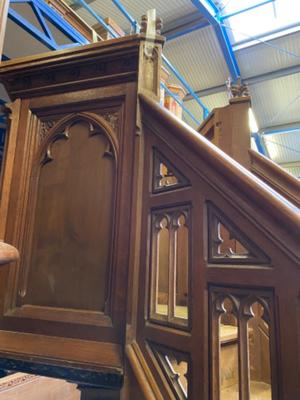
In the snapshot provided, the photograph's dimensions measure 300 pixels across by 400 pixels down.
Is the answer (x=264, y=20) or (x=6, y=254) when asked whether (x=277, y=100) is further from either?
(x=6, y=254)

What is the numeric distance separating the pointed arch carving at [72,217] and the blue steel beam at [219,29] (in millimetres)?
3537

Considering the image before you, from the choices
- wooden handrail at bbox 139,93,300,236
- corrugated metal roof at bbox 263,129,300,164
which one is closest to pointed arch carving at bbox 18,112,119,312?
wooden handrail at bbox 139,93,300,236

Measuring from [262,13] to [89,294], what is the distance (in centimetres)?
600

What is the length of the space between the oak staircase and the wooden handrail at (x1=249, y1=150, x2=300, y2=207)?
572 mm

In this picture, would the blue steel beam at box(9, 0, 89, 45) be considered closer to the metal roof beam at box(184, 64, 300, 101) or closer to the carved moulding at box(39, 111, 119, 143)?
the carved moulding at box(39, 111, 119, 143)

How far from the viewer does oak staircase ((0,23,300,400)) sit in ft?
2.14

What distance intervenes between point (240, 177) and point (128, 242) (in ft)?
1.29

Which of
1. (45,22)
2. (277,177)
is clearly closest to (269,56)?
(45,22)

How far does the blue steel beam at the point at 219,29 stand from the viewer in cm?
453

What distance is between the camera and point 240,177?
0.68 metres

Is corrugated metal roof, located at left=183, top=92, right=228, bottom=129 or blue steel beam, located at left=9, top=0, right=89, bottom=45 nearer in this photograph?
blue steel beam, located at left=9, top=0, right=89, bottom=45

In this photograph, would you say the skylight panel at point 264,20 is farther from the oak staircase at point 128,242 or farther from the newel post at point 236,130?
the oak staircase at point 128,242

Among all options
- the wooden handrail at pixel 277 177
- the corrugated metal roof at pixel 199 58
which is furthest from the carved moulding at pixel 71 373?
the corrugated metal roof at pixel 199 58

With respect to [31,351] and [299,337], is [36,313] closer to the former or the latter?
[31,351]
